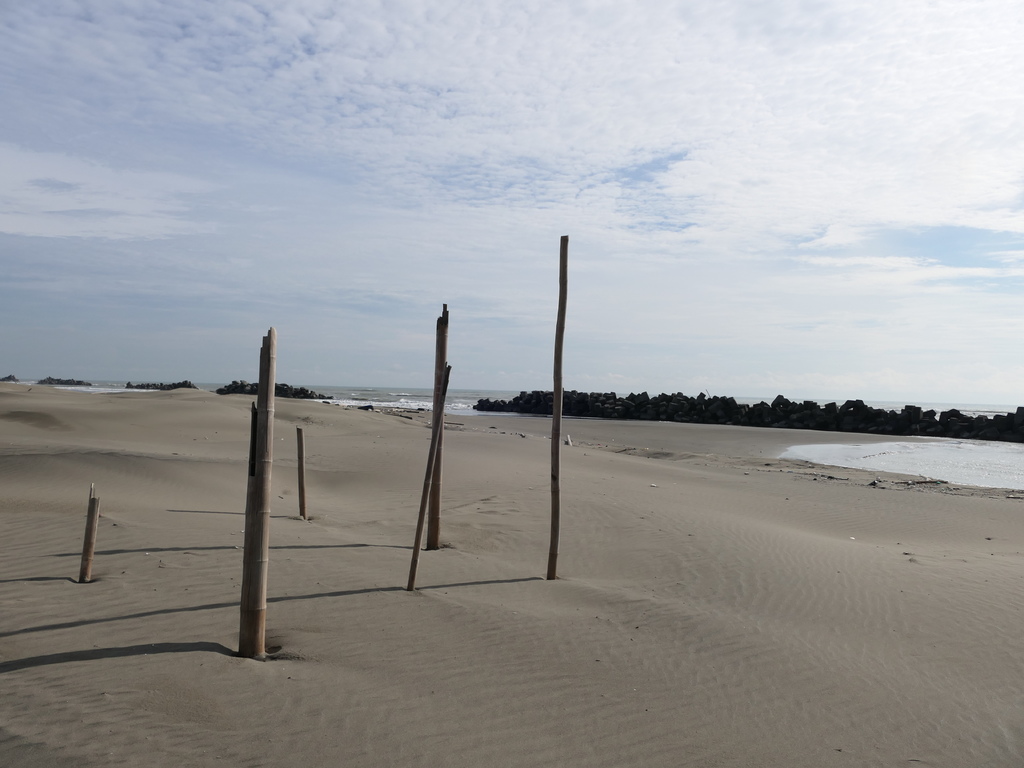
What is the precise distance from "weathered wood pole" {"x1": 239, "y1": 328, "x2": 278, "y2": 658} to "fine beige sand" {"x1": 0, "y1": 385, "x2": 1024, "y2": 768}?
1.30ft

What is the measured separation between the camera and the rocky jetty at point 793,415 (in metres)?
34.3

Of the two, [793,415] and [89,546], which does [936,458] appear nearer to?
[793,415]

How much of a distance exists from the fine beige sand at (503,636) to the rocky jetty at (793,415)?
23.6 meters

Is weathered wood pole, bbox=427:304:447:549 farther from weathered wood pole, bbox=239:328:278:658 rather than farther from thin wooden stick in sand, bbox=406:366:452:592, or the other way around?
weathered wood pole, bbox=239:328:278:658

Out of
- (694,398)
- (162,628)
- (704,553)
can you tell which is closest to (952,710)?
(704,553)

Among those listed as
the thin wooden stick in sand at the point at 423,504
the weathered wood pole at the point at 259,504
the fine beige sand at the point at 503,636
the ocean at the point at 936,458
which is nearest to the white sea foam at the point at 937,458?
the ocean at the point at 936,458

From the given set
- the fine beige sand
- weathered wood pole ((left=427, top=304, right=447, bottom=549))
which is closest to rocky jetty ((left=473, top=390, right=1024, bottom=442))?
the fine beige sand

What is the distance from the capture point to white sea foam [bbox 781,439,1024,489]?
19438 mm

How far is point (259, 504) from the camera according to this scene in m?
4.75

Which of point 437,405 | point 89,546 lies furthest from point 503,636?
point 89,546

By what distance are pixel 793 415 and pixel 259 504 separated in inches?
1506

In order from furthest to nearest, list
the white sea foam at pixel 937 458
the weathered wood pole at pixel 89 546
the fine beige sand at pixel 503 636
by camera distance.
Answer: the white sea foam at pixel 937 458 < the weathered wood pole at pixel 89 546 < the fine beige sand at pixel 503 636

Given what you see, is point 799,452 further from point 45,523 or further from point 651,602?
point 45,523

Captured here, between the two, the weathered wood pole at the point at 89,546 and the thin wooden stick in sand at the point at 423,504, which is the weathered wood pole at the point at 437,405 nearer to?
the thin wooden stick in sand at the point at 423,504
